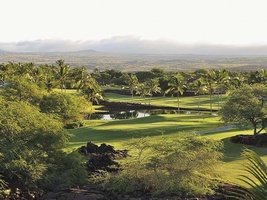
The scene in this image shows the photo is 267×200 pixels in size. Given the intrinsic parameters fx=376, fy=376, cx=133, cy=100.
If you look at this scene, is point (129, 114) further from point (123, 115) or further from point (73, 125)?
point (73, 125)

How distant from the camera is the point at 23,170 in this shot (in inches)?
1097

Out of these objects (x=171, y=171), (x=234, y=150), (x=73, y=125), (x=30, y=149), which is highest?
(x=30, y=149)

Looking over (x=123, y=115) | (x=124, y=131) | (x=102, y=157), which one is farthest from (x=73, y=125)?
(x=102, y=157)

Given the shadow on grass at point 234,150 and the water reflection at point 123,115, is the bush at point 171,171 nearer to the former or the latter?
the shadow on grass at point 234,150

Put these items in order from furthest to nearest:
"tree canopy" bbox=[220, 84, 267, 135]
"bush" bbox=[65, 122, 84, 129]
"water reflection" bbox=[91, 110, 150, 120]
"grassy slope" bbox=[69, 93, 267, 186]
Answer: "water reflection" bbox=[91, 110, 150, 120] → "bush" bbox=[65, 122, 84, 129] → "tree canopy" bbox=[220, 84, 267, 135] → "grassy slope" bbox=[69, 93, 267, 186]

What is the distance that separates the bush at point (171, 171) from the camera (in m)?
26.2

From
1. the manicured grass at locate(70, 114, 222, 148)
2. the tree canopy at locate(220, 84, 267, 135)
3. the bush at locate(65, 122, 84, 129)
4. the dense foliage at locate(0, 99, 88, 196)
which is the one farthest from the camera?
the bush at locate(65, 122, 84, 129)

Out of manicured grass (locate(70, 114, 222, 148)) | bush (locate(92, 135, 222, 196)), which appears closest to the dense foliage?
bush (locate(92, 135, 222, 196))

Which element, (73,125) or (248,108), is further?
(73,125)

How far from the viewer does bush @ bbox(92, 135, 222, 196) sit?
26.2 meters

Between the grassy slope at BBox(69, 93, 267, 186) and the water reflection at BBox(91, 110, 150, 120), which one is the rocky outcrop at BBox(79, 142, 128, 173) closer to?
the grassy slope at BBox(69, 93, 267, 186)

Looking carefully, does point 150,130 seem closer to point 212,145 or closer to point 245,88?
point 245,88

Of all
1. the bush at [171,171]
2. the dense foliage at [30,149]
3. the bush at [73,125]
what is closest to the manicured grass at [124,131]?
the bush at [73,125]

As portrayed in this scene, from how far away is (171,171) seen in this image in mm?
27125
